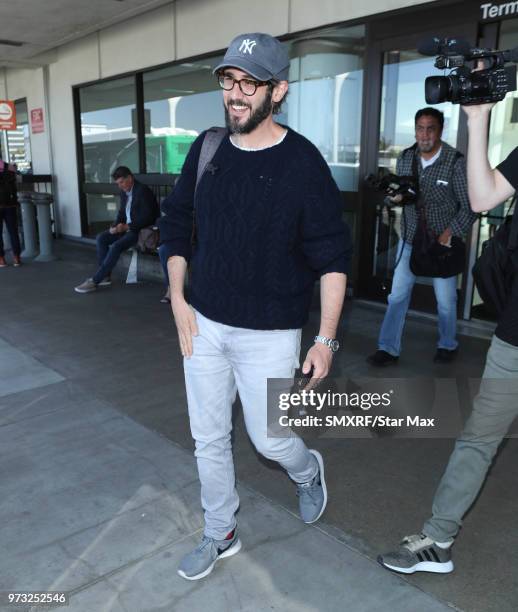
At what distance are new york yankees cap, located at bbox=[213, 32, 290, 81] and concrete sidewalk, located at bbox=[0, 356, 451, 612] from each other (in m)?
1.77

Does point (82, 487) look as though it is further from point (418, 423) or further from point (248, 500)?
point (418, 423)

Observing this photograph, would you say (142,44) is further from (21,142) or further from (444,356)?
(444,356)

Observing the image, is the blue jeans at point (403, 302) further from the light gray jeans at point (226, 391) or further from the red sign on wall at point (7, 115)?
the red sign on wall at point (7, 115)

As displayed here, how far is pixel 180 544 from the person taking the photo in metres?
2.40

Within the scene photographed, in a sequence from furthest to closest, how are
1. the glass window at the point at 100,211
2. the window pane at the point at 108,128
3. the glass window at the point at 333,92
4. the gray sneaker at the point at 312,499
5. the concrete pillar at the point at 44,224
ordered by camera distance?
1. the glass window at the point at 100,211
2. the window pane at the point at 108,128
3. the concrete pillar at the point at 44,224
4. the glass window at the point at 333,92
5. the gray sneaker at the point at 312,499

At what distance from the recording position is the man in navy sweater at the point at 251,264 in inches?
77.4

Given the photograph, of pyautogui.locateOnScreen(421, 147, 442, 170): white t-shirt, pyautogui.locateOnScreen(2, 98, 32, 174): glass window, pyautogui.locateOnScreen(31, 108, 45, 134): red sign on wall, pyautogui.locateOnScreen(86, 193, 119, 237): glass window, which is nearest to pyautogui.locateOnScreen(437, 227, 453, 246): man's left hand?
pyautogui.locateOnScreen(421, 147, 442, 170): white t-shirt

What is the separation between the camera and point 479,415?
2.11 m

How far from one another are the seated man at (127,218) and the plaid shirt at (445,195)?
3.63 m

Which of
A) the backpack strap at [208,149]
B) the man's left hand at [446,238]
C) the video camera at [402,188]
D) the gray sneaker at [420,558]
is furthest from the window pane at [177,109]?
the gray sneaker at [420,558]

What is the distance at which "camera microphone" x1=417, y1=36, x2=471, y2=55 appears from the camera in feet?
6.54

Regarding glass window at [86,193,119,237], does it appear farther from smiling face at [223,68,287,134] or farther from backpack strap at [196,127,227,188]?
smiling face at [223,68,287,134]

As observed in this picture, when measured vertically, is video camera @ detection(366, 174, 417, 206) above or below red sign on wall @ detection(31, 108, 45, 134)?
below

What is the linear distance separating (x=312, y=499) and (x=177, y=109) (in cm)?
766
